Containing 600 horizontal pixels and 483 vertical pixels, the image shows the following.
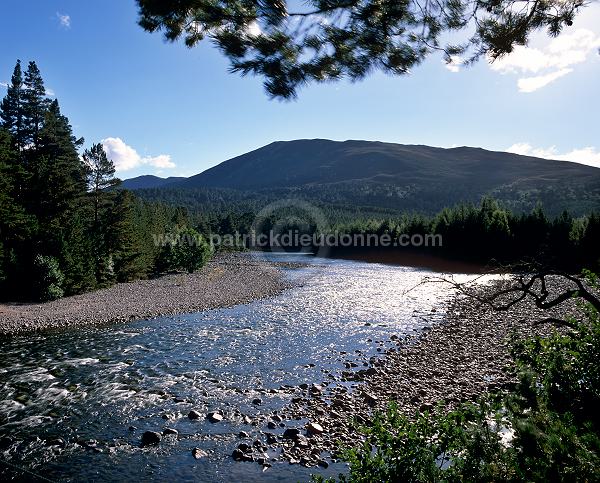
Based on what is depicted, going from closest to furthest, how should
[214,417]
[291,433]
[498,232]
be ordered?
1. [291,433]
2. [214,417]
3. [498,232]

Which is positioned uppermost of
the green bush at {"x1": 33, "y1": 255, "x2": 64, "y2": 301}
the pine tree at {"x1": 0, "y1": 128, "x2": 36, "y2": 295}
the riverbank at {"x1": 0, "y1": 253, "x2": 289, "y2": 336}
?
the pine tree at {"x1": 0, "y1": 128, "x2": 36, "y2": 295}

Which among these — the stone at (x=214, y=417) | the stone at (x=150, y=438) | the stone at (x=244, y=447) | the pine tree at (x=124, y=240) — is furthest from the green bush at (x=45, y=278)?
the stone at (x=244, y=447)

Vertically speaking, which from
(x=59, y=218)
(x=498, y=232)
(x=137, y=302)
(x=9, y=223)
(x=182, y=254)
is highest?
(x=59, y=218)

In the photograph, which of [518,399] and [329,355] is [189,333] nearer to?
[329,355]

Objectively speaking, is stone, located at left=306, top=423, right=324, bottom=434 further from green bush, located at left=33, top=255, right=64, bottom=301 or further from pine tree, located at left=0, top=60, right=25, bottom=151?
pine tree, located at left=0, top=60, right=25, bottom=151

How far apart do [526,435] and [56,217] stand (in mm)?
40304

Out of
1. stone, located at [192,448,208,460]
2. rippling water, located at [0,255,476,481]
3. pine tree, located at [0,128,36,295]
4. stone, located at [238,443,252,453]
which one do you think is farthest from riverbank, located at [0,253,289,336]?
stone, located at [238,443,252,453]

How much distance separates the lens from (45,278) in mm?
31969

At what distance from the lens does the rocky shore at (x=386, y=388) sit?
10711 millimetres

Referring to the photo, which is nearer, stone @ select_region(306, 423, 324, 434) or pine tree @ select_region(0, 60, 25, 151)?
stone @ select_region(306, 423, 324, 434)

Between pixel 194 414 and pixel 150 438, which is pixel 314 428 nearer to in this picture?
pixel 194 414

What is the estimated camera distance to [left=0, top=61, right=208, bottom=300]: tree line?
104 feet

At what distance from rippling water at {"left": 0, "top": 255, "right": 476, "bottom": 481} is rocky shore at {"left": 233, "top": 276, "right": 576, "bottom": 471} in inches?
22.2

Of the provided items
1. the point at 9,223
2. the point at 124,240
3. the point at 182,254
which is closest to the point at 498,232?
the point at 182,254
